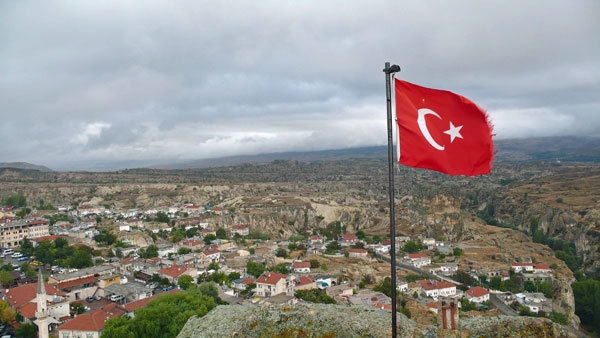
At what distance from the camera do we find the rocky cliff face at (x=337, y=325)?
664 cm

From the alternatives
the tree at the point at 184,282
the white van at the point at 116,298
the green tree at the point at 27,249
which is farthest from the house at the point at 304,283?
the green tree at the point at 27,249

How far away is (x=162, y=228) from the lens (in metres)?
74.1

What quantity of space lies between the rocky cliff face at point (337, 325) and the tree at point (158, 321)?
13685 millimetres

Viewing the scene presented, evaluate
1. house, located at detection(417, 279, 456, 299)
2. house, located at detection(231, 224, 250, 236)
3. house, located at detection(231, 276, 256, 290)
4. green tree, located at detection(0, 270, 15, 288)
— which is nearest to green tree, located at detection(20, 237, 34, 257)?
green tree, located at detection(0, 270, 15, 288)

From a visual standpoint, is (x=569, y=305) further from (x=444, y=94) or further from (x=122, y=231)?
(x=122, y=231)

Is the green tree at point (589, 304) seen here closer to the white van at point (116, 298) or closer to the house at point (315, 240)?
the house at point (315, 240)

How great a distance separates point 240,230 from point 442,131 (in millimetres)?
68708

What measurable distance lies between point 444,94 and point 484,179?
148 metres

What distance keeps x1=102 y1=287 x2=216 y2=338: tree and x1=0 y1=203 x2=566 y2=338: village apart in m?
6.37

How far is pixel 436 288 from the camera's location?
124 ft

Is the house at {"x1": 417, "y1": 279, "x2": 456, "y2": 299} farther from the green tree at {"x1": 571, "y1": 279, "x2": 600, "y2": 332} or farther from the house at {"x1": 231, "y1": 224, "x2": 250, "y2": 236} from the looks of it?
the house at {"x1": 231, "y1": 224, "x2": 250, "y2": 236}

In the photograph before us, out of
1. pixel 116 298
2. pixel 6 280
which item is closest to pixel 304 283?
pixel 116 298

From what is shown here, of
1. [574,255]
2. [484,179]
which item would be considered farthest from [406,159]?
[484,179]

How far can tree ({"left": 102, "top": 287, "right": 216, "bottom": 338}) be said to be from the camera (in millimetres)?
20250
